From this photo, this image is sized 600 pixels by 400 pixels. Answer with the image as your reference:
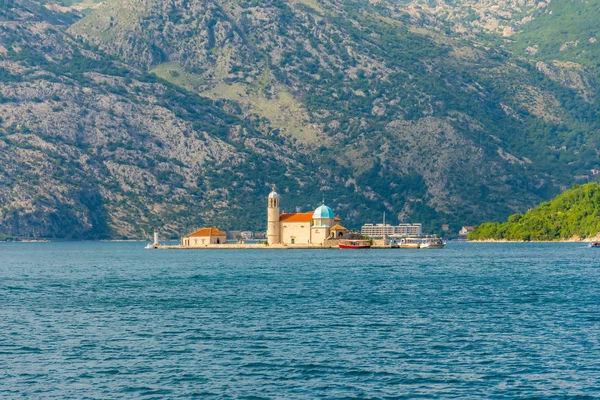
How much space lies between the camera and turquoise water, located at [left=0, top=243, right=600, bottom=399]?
5619 centimetres

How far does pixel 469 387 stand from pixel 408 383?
3.27m

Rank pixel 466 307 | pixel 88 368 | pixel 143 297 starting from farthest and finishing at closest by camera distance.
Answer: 1. pixel 143 297
2. pixel 466 307
3. pixel 88 368

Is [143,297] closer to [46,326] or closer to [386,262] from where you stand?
[46,326]

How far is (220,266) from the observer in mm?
173000

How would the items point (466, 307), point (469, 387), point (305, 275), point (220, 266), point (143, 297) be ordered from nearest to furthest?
1. point (469, 387)
2. point (466, 307)
3. point (143, 297)
4. point (305, 275)
5. point (220, 266)

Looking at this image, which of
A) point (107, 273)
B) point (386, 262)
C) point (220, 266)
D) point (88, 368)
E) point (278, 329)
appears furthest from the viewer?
point (386, 262)

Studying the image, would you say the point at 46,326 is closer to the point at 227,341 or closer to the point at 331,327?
the point at 227,341

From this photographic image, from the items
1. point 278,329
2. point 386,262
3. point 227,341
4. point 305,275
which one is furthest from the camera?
point 386,262

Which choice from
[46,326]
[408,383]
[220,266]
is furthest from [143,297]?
[220,266]

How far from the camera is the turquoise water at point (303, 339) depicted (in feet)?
184

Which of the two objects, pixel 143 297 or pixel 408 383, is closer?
pixel 408 383

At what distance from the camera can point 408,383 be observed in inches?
2227

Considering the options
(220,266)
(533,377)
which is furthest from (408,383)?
(220,266)

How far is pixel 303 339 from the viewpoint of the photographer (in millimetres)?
71125
